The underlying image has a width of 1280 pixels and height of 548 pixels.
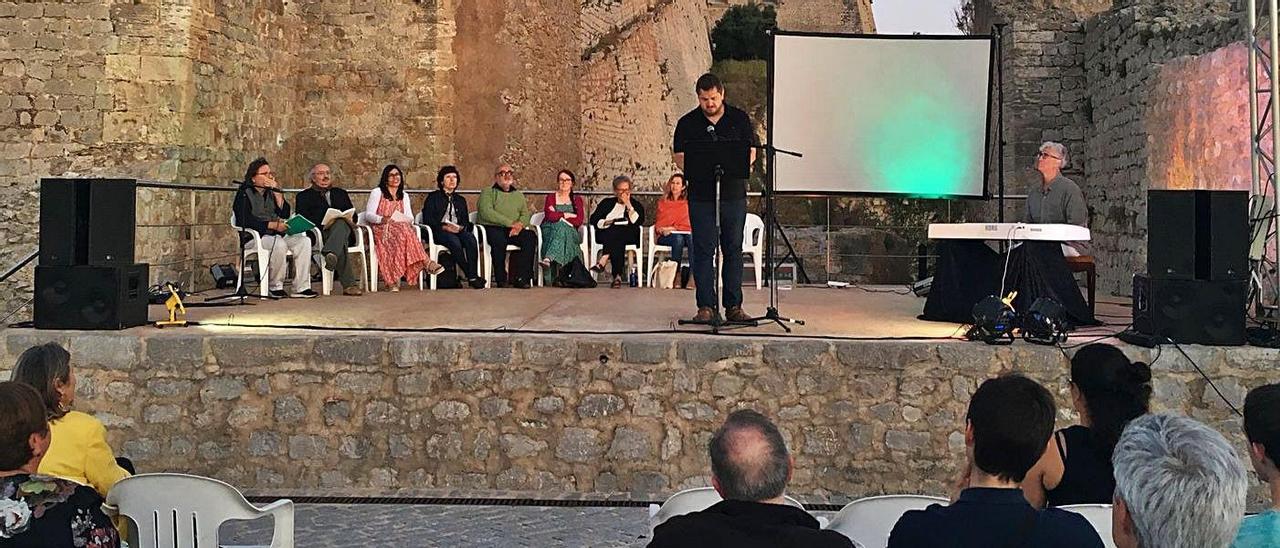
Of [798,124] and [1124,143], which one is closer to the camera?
[798,124]

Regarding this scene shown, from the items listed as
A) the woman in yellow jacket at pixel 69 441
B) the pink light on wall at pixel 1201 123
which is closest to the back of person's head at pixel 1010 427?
the woman in yellow jacket at pixel 69 441


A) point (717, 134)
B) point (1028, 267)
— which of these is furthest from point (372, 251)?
point (1028, 267)

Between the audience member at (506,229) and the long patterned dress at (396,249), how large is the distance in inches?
25.1

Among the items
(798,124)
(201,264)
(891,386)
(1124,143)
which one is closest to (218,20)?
(201,264)

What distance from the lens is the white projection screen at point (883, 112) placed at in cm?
846

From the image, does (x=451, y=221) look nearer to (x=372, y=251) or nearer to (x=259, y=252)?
(x=372, y=251)

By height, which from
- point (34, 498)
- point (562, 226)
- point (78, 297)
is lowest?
point (34, 498)

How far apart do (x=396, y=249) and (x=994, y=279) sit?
14.1 ft

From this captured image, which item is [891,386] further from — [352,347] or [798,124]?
[798,124]

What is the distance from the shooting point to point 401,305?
6.91 metres

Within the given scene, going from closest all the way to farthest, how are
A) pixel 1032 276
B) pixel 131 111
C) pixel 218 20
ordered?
pixel 1032 276 < pixel 131 111 < pixel 218 20

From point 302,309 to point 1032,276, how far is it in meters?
4.20

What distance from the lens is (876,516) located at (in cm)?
250

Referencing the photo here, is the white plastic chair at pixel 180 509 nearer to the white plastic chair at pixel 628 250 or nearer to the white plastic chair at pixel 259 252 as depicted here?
the white plastic chair at pixel 259 252
